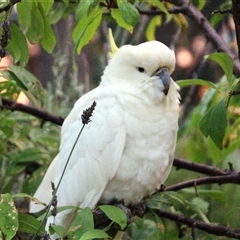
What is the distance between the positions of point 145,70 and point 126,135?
0.45 ft

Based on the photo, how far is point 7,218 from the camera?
0.75m

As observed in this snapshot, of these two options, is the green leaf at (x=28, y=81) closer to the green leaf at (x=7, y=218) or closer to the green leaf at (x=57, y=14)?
the green leaf at (x=57, y=14)

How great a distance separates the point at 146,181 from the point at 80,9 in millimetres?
416

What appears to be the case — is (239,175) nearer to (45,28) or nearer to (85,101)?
(85,101)

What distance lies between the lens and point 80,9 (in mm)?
947

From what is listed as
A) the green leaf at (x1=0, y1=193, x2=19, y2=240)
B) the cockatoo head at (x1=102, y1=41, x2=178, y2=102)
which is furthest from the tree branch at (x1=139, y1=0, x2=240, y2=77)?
the green leaf at (x1=0, y1=193, x2=19, y2=240)

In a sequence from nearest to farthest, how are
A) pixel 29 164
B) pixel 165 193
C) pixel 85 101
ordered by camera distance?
pixel 165 193 < pixel 85 101 < pixel 29 164

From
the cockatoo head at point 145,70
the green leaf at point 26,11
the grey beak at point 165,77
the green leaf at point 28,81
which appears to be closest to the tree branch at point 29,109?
the green leaf at point 28,81

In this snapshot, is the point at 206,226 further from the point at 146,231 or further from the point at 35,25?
the point at 35,25

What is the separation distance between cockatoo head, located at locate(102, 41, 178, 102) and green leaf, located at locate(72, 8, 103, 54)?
0.30 ft

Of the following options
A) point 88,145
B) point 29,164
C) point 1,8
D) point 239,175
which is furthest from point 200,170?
point 1,8

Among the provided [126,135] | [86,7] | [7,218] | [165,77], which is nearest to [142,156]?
[126,135]

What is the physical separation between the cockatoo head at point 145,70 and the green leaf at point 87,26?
0.09 meters

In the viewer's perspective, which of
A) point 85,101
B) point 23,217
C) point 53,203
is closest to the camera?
point 53,203
